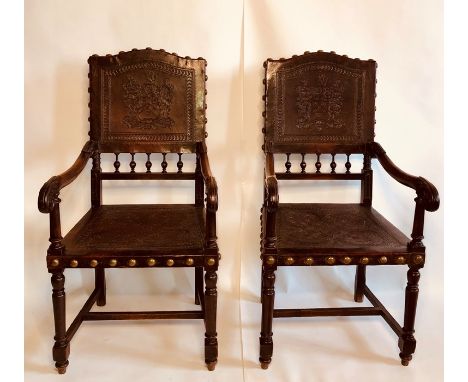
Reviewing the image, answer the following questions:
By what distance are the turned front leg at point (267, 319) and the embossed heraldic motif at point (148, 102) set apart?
0.85 m

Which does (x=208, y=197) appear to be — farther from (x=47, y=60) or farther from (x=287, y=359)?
(x=47, y=60)

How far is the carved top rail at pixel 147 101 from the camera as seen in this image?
90.9 inches

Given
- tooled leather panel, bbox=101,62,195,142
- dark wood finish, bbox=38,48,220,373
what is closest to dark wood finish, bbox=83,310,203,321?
dark wood finish, bbox=38,48,220,373

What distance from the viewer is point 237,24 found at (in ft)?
8.11

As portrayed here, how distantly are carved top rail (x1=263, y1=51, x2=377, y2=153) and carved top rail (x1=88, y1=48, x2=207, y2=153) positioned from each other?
1.06 ft

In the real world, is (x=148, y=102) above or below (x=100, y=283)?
above

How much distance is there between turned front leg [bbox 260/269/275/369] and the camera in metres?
2.00

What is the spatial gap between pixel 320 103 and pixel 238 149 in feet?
1.53

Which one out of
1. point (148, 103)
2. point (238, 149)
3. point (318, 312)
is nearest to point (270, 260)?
point (318, 312)

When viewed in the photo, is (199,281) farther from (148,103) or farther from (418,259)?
(418,259)

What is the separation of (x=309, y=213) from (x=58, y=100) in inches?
50.8

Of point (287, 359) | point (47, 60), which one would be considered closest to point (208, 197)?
point (287, 359)

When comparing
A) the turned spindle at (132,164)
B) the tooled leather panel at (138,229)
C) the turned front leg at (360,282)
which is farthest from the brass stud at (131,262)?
the turned front leg at (360,282)

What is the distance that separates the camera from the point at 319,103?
2.39m
